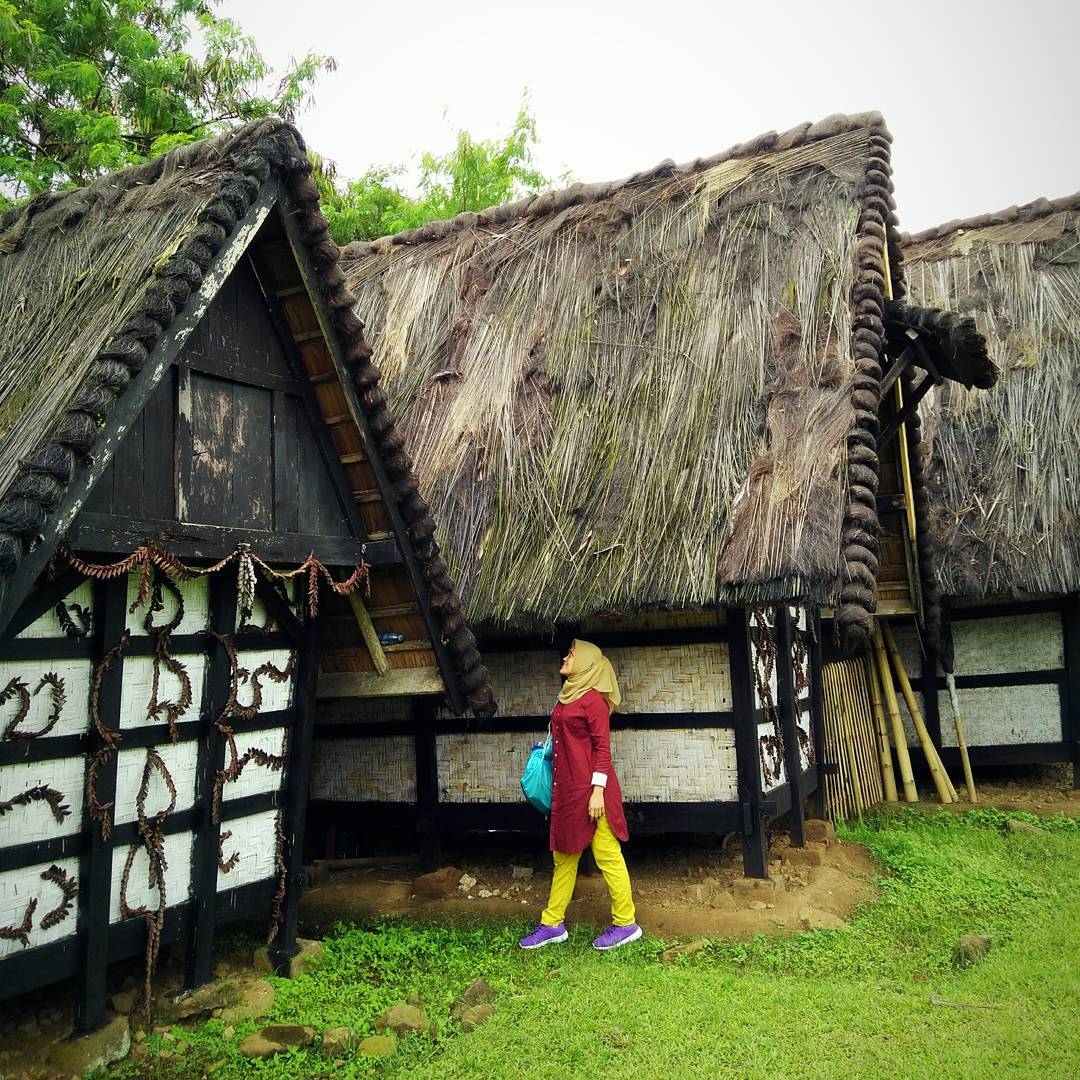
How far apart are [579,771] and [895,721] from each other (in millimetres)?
5042

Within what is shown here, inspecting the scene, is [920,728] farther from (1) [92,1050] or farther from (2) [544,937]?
(1) [92,1050]

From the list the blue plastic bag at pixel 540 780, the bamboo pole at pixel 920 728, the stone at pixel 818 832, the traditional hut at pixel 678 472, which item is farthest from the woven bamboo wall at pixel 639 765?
the bamboo pole at pixel 920 728

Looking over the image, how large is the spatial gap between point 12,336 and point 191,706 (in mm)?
2204

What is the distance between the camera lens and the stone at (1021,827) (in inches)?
319

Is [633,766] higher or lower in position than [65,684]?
lower

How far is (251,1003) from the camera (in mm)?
5102

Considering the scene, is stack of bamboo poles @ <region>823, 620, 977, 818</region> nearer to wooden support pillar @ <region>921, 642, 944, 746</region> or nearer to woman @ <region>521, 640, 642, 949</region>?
wooden support pillar @ <region>921, 642, 944, 746</region>

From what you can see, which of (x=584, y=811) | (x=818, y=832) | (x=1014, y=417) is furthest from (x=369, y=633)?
(x=1014, y=417)

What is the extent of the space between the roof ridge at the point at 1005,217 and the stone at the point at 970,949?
9.84m

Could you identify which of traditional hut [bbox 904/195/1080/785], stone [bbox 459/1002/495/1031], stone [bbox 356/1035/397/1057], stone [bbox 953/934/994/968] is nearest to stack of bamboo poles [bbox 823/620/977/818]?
traditional hut [bbox 904/195/1080/785]

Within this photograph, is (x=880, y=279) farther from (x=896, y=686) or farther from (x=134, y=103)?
(x=134, y=103)

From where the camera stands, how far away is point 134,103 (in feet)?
43.5

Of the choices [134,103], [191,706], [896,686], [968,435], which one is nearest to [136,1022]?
[191,706]

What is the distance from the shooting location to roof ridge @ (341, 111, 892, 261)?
29.6 ft
